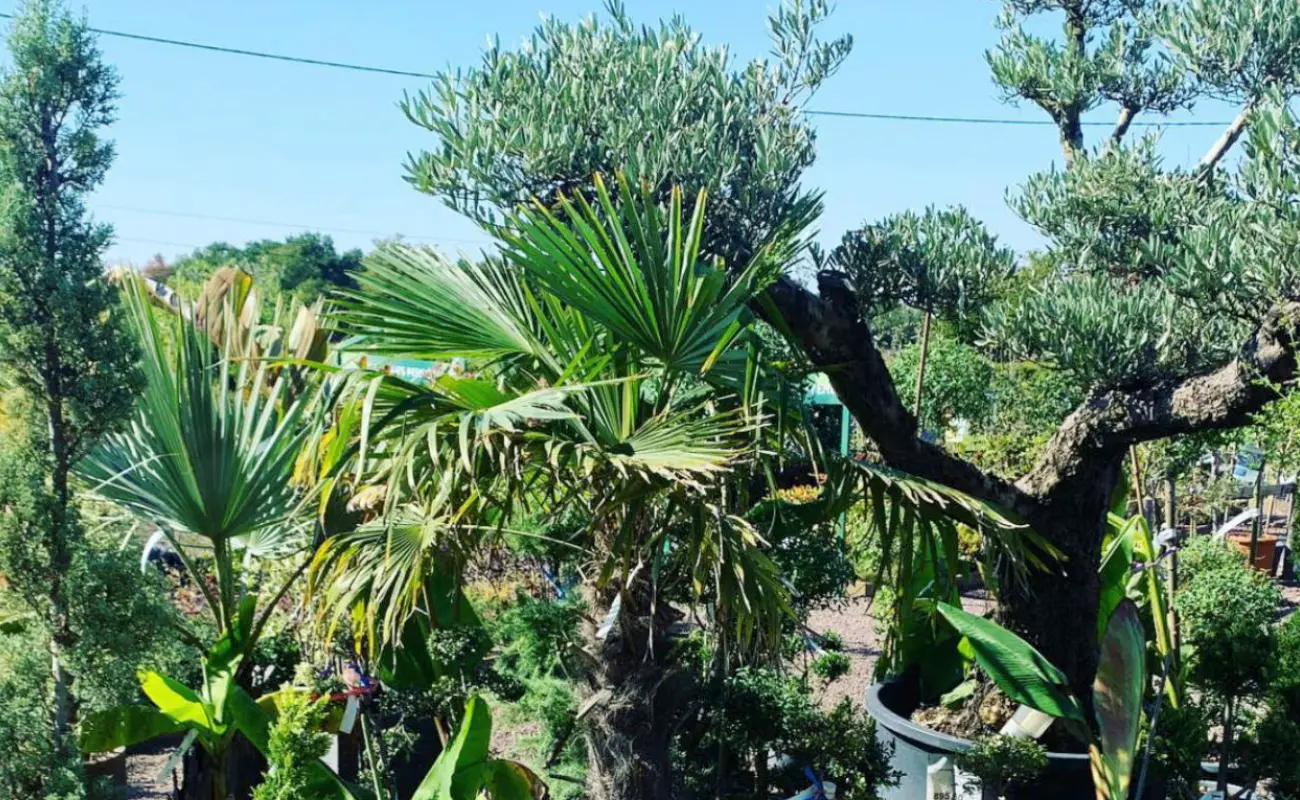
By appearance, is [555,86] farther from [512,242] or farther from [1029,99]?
[1029,99]

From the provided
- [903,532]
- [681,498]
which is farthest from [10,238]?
[903,532]

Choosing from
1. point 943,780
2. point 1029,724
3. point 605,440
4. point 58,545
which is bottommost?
point 943,780

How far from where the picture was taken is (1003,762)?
Result: 4801 mm

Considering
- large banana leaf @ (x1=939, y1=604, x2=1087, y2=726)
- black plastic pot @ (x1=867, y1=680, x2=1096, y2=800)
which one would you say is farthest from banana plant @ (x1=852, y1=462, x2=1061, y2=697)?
black plastic pot @ (x1=867, y1=680, x2=1096, y2=800)

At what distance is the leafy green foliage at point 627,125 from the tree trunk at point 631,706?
136 cm

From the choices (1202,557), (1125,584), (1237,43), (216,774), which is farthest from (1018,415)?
(216,774)

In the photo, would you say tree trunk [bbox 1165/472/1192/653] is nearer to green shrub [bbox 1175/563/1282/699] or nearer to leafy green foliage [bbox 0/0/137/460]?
green shrub [bbox 1175/563/1282/699]

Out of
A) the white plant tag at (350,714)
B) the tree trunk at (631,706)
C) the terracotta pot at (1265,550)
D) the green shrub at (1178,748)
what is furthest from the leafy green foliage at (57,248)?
the terracotta pot at (1265,550)

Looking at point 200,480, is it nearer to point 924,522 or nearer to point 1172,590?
point 924,522

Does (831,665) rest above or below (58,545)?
below

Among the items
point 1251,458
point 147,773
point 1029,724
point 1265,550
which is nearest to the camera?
point 1029,724

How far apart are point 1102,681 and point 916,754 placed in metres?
1.26

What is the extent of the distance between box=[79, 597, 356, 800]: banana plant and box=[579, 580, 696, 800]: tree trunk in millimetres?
935

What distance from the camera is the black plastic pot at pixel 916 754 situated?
5098 millimetres
